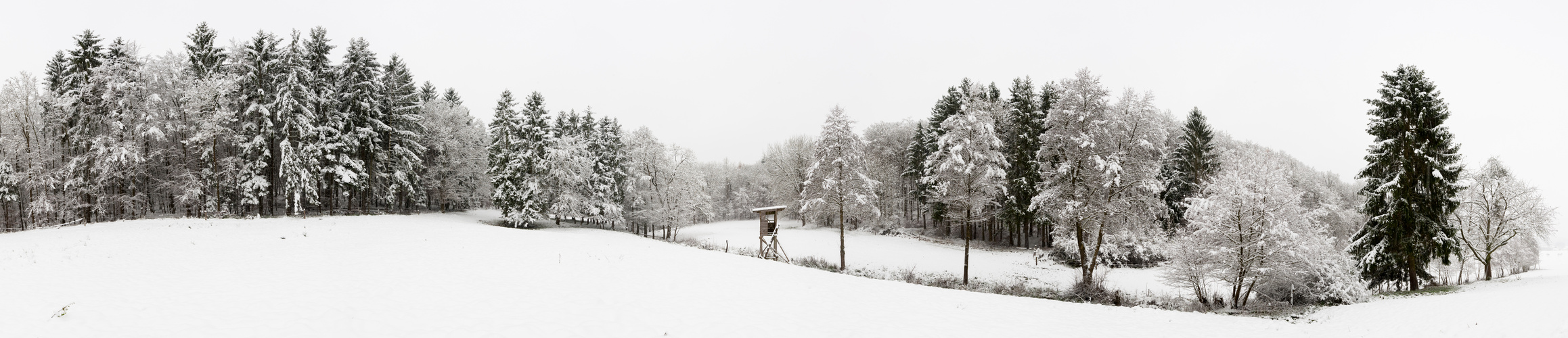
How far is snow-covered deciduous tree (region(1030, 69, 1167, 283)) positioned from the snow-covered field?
254 inches

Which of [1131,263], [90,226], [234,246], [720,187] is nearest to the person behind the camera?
[234,246]

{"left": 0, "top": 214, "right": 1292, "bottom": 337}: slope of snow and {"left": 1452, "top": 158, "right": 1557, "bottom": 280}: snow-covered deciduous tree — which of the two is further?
{"left": 1452, "top": 158, "right": 1557, "bottom": 280}: snow-covered deciduous tree

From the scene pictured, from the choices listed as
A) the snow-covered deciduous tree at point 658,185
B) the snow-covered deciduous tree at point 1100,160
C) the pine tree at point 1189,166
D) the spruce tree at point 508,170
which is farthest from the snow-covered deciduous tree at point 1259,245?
the spruce tree at point 508,170

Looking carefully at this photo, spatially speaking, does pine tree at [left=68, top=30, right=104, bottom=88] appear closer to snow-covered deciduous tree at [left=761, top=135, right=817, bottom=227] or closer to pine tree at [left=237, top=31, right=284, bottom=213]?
pine tree at [left=237, top=31, right=284, bottom=213]

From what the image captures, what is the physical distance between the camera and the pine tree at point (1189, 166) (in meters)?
32.9

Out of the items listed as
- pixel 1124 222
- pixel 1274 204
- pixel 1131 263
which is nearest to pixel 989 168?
pixel 1124 222

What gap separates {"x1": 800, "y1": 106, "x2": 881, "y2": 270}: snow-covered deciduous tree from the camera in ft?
83.1

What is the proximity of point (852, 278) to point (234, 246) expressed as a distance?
19.2m

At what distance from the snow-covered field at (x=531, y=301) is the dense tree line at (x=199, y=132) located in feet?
37.6

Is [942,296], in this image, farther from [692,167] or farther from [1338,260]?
[692,167]

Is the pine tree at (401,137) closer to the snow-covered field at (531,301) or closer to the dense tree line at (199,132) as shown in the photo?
the dense tree line at (199,132)

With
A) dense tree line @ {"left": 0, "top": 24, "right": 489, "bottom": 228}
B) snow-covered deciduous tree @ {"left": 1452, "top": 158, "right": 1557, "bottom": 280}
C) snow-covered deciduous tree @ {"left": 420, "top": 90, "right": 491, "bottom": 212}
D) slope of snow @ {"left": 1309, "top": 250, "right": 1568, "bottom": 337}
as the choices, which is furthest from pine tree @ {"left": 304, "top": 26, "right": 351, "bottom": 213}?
snow-covered deciduous tree @ {"left": 1452, "top": 158, "right": 1557, "bottom": 280}

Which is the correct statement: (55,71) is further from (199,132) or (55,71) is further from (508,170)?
(508,170)

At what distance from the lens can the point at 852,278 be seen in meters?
17.6
